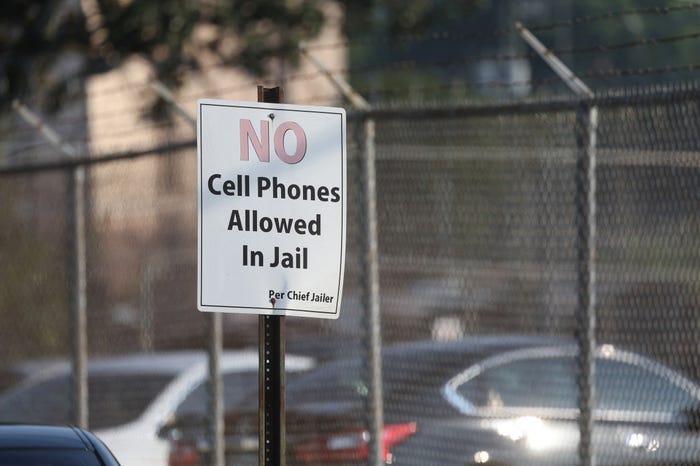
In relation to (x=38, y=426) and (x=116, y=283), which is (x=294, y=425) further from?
(x=116, y=283)

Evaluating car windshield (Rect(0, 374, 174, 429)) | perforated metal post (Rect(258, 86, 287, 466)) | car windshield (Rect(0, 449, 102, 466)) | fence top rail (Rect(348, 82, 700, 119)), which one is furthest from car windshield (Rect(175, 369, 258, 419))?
perforated metal post (Rect(258, 86, 287, 466))

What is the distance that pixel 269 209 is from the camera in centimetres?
477

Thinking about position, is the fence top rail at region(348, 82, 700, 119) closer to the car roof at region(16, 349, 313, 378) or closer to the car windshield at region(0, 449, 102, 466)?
the car windshield at region(0, 449, 102, 466)

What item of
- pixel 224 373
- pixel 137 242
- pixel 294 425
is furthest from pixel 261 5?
pixel 294 425

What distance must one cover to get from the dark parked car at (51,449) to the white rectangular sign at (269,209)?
2.82 feet

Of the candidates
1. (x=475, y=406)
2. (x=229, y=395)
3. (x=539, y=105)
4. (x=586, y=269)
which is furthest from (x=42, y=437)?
(x=229, y=395)

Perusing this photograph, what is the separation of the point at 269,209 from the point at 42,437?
53.9 inches

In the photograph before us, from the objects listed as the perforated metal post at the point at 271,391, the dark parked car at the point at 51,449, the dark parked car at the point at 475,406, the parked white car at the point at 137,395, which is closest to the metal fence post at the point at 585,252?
the dark parked car at the point at 475,406

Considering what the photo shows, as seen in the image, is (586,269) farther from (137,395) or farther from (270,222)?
(137,395)

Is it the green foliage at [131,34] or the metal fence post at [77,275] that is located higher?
the green foliage at [131,34]

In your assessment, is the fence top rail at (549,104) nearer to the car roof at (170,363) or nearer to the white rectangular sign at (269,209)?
the white rectangular sign at (269,209)

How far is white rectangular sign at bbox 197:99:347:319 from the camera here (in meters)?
4.72

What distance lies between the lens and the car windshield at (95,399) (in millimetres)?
9344

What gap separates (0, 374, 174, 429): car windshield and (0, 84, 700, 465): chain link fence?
0.02 metres
